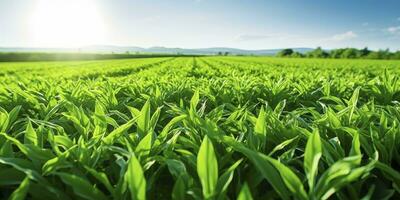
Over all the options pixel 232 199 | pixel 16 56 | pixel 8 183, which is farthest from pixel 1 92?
pixel 16 56

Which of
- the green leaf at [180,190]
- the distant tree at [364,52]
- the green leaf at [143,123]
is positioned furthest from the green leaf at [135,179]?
the distant tree at [364,52]

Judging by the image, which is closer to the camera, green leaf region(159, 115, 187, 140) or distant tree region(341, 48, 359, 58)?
green leaf region(159, 115, 187, 140)

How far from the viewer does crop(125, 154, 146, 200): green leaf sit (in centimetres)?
105

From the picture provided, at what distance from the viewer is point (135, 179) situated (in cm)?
107

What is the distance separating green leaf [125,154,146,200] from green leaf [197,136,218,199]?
0.59 feet

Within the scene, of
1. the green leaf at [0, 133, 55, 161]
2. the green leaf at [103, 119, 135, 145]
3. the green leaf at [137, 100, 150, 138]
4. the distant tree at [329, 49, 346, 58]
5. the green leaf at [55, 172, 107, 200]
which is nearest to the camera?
the green leaf at [55, 172, 107, 200]

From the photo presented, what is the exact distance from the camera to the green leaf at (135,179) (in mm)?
1055

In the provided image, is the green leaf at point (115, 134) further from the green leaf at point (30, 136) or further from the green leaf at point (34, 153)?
the green leaf at point (30, 136)

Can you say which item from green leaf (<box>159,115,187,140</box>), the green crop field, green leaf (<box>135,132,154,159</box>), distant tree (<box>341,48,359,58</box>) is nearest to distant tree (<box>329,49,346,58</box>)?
distant tree (<box>341,48,359,58</box>)

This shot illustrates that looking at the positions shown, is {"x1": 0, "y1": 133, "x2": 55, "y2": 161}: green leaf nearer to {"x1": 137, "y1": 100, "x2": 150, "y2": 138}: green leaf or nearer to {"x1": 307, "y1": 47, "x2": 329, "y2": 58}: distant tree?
{"x1": 137, "y1": 100, "x2": 150, "y2": 138}: green leaf

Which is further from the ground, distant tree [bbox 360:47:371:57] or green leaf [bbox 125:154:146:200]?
green leaf [bbox 125:154:146:200]

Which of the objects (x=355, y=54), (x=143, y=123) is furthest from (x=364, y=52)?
(x=143, y=123)

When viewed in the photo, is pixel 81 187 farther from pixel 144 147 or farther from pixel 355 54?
pixel 355 54

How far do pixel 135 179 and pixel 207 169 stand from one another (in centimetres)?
22
